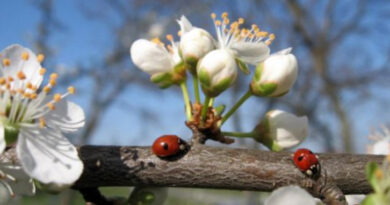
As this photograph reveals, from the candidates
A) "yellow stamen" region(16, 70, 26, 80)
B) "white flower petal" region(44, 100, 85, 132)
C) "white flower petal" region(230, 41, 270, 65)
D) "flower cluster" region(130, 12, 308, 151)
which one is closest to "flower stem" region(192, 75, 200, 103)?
"flower cluster" region(130, 12, 308, 151)

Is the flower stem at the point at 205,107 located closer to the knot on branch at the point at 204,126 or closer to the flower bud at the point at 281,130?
the knot on branch at the point at 204,126

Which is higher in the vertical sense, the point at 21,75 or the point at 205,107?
the point at 205,107

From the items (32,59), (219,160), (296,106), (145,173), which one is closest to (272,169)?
(219,160)

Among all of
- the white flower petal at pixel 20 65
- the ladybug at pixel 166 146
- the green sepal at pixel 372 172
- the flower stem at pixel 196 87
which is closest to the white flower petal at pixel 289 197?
the green sepal at pixel 372 172

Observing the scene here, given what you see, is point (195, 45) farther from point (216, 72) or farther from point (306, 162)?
point (306, 162)

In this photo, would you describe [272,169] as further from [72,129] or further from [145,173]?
[72,129]

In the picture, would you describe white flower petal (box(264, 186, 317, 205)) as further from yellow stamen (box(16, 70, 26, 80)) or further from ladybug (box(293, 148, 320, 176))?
yellow stamen (box(16, 70, 26, 80))

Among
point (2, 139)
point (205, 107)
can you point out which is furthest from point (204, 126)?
point (2, 139)
